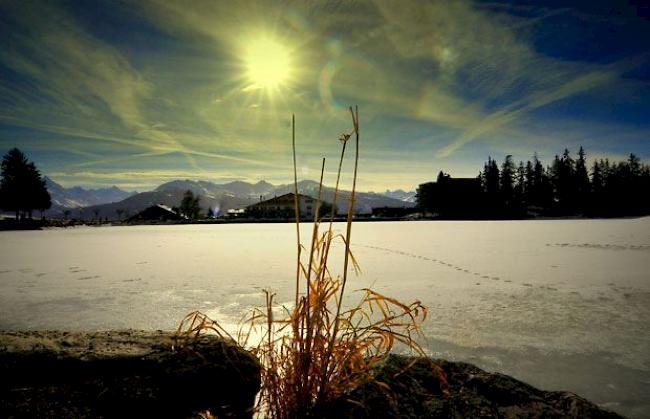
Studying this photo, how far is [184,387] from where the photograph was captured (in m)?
1.10

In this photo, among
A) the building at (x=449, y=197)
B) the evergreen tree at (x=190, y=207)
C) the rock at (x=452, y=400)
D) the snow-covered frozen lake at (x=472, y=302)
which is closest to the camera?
the rock at (x=452, y=400)

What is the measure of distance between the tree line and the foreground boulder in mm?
42401

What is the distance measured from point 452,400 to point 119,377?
1016 mm

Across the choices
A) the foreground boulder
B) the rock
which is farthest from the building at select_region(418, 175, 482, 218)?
the foreground boulder

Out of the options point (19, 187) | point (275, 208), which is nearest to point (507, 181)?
point (275, 208)

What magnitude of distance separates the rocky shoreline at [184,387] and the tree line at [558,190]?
42090 millimetres

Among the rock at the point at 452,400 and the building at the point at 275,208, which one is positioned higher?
the building at the point at 275,208

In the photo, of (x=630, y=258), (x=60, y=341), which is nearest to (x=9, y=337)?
(x=60, y=341)

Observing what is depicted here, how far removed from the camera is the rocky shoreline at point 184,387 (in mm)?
957

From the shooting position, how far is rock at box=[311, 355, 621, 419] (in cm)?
96

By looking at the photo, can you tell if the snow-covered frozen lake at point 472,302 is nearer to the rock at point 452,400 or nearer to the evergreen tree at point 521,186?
the rock at point 452,400

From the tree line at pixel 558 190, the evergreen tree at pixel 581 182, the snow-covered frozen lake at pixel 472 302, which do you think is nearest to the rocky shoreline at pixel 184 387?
the snow-covered frozen lake at pixel 472 302

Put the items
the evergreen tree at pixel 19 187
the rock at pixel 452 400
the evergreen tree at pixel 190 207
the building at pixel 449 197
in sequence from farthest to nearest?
the evergreen tree at pixel 190 207 → the building at pixel 449 197 → the evergreen tree at pixel 19 187 → the rock at pixel 452 400

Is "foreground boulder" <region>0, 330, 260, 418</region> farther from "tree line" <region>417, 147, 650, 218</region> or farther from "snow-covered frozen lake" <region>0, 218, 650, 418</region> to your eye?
"tree line" <region>417, 147, 650, 218</region>
